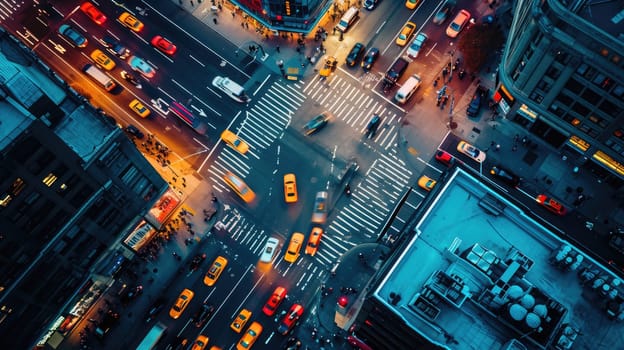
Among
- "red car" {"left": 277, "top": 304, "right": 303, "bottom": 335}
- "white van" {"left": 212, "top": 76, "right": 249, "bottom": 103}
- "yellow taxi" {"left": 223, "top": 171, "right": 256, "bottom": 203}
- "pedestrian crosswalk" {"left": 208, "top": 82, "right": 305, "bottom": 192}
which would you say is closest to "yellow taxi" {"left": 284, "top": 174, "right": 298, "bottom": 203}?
"yellow taxi" {"left": 223, "top": 171, "right": 256, "bottom": 203}

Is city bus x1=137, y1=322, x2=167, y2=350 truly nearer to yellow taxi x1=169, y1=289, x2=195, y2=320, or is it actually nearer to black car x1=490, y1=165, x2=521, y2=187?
yellow taxi x1=169, y1=289, x2=195, y2=320

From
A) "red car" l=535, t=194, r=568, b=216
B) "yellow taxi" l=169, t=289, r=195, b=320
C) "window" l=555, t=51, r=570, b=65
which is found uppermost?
"window" l=555, t=51, r=570, b=65

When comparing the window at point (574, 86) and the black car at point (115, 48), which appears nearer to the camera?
the window at point (574, 86)

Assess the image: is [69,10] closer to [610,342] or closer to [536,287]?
[536,287]

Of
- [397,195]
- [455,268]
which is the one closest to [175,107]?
[397,195]

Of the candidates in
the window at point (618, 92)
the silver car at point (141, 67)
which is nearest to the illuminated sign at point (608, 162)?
the window at point (618, 92)

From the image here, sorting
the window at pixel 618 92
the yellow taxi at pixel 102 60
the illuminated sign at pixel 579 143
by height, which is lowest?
the yellow taxi at pixel 102 60

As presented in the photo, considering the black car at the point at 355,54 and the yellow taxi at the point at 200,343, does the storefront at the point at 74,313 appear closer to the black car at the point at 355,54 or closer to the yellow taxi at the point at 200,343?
the yellow taxi at the point at 200,343

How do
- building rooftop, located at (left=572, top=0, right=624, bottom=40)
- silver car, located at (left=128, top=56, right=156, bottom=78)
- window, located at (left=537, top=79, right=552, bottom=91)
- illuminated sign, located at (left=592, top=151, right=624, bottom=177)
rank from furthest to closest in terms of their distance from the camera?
silver car, located at (left=128, top=56, right=156, bottom=78)
illuminated sign, located at (left=592, top=151, right=624, bottom=177)
window, located at (left=537, top=79, right=552, bottom=91)
building rooftop, located at (left=572, top=0, right=624, bottom=40)
